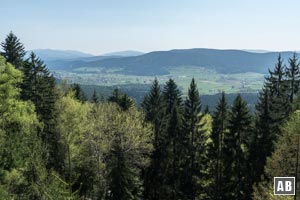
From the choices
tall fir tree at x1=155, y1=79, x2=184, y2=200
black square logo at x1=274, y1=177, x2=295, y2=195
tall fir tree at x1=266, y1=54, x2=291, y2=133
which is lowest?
tall fir tree at x1=155, y1=79, x2=184, y2=200

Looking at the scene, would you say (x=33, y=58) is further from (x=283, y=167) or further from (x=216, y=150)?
(x=283, y=167)

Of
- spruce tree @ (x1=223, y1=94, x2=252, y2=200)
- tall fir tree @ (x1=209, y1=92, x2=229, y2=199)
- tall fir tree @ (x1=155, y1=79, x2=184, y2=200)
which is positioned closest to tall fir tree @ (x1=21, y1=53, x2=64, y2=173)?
tall fir tree @ (x1=155, y1=79, x2=184, y2=200)

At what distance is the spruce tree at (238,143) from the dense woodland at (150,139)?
12 centimetres

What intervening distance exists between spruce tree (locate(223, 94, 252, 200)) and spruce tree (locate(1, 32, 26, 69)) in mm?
27171

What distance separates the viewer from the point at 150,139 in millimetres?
51750

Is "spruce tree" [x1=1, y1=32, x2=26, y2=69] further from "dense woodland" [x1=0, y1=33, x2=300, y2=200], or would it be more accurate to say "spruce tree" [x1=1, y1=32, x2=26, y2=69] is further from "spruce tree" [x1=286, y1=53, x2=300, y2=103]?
"spruce tree" [x1=286, y1=53, x2=300, y2=103]

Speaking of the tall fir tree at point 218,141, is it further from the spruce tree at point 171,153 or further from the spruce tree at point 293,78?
the spruce tree at point 293,78

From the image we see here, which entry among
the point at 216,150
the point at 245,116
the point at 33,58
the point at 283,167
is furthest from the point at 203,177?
the point at 33,58

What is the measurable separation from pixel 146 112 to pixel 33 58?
65.4ft

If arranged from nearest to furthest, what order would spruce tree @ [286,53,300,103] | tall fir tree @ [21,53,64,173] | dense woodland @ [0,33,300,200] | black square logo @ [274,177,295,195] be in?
→ 1. black square logo @ [274,177,295,195]
2. dense woodland @ [0,33,300,200]
3. tall fir tree @ [21,53,64,173]
4. spruce tree @ [286,53,300,103]

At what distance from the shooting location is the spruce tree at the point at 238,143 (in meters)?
49.8

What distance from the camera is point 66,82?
71.1 m

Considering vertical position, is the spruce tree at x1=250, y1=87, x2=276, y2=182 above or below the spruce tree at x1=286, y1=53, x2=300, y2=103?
below

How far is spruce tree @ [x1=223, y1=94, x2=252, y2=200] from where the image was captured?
49844mm
